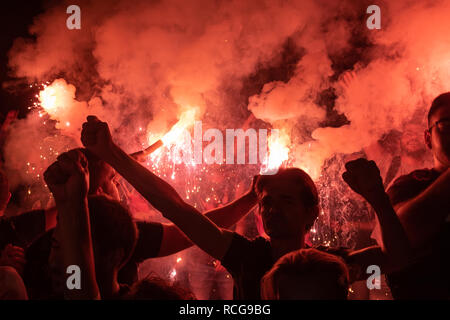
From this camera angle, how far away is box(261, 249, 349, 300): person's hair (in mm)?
1483

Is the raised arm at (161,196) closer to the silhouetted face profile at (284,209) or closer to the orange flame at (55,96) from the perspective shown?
the silhouetted face profile at (284,209)

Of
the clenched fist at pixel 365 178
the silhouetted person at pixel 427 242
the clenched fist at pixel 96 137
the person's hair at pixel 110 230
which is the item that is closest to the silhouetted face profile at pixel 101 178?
the clenched fist at pixel 96 137

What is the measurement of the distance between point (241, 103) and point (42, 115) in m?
2.12

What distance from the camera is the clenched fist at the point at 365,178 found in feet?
5.93

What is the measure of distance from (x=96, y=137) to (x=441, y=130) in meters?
1.87

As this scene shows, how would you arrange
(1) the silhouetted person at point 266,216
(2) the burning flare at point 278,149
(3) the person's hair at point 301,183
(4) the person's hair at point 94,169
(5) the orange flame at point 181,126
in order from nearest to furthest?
(1) the silhouetted person at point 266,216 → (3) the person's hair at point 301,183 → (4) the person's hair at point 94,169 → (5) the orange flame at point 181,126 → (2) the burning flare at point 278,149

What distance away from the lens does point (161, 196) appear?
1.89 metres

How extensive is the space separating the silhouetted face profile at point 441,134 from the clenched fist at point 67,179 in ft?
6.25

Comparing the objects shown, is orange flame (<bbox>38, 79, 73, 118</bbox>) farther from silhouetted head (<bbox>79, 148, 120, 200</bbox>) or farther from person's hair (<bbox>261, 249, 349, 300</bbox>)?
person's hair (<bbox>261, 249, 349, 300</bbox>)

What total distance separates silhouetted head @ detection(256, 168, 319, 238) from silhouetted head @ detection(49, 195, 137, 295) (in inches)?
27.2

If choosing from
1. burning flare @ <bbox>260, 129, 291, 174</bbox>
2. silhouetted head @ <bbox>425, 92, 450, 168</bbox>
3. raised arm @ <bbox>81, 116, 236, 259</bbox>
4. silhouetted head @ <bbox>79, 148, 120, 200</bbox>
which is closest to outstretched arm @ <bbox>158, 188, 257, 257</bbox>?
raised arm @ <bbox>81, 116, 236, 259</bbox>

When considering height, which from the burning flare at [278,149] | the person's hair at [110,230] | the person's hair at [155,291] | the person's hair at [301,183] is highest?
the burning flare at [278,149]

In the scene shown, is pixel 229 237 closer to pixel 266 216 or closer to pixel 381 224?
pixel 266 216

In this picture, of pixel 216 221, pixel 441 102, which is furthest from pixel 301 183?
pixel 441 102
